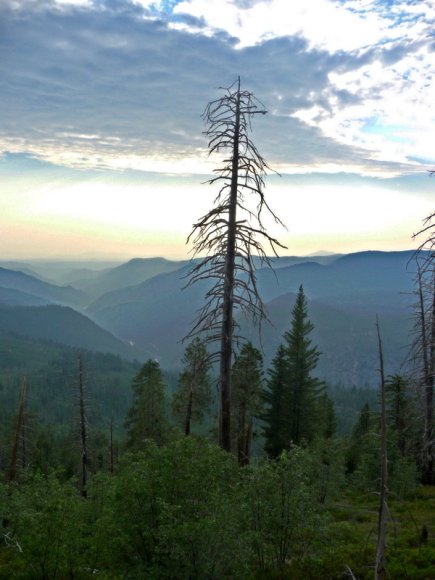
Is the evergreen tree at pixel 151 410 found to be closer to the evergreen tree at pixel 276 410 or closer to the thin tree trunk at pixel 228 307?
the evergreen tree at pixel 276 410

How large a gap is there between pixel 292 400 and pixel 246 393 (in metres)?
5.20

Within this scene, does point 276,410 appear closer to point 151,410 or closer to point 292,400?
point 292,400

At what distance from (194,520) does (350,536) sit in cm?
A: 912

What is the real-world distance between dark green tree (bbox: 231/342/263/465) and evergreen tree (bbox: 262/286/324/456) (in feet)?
8.03

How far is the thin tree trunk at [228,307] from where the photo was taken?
15.6 meters

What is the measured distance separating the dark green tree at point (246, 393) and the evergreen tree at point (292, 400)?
2.45 metres

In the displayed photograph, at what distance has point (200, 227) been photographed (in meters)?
15.6

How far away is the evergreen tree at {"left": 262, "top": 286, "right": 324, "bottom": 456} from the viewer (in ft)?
125

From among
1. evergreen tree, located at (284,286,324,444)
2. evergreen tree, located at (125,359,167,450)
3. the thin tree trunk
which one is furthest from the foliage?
evergreen tree, located at (125,359,167,450)

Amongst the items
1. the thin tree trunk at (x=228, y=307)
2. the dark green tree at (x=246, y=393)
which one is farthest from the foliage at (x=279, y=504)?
the dark green tree at (x=246, y=393)

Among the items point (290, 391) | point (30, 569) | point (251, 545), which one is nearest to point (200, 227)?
point (251, 545)

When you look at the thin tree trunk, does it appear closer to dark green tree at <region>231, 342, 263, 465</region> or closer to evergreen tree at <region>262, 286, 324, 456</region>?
dark green tree at <region>231, 342, 263, 465</region>

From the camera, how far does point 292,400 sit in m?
38.5

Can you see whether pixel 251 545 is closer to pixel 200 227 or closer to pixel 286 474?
pixel 286 474
